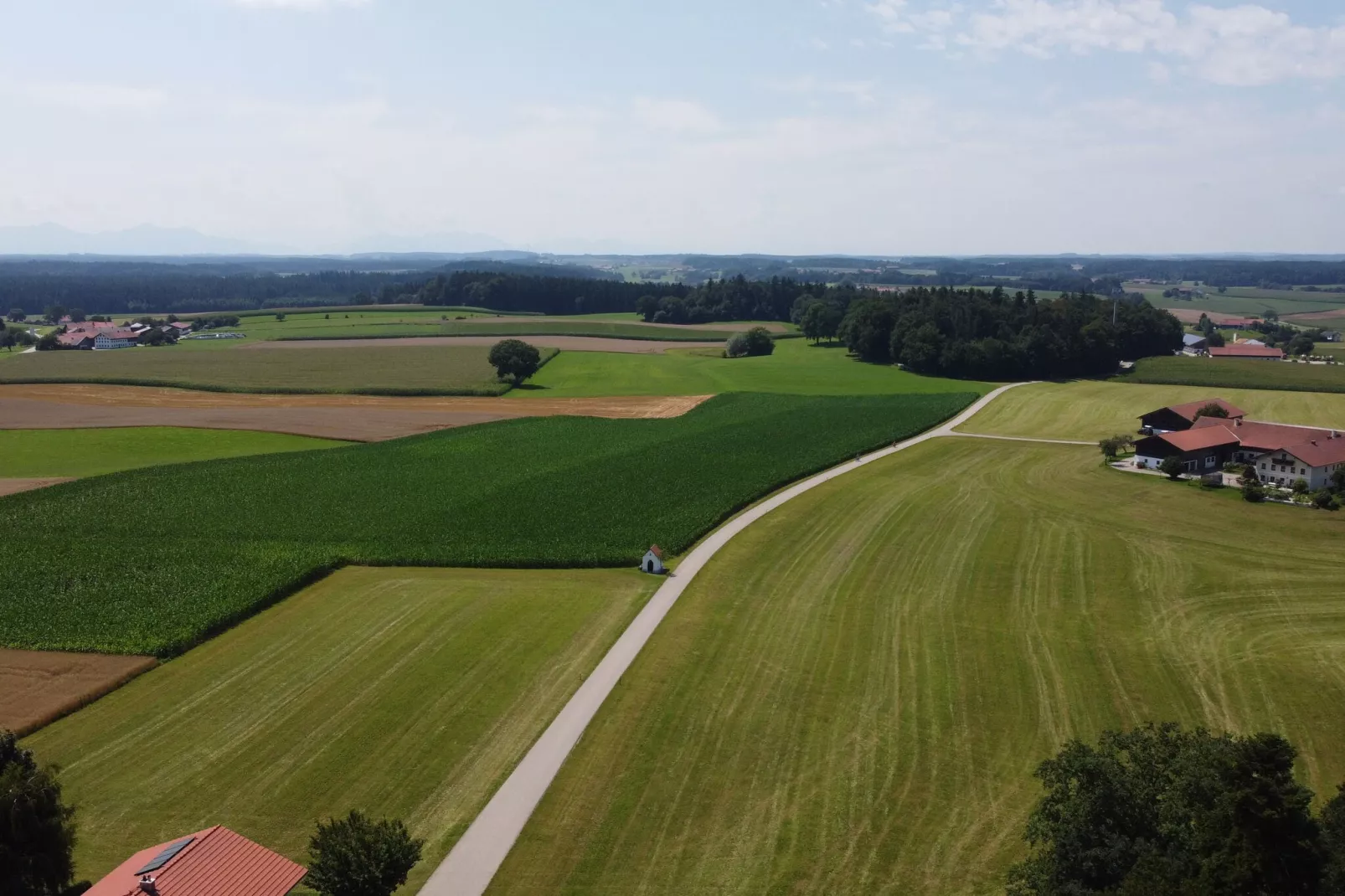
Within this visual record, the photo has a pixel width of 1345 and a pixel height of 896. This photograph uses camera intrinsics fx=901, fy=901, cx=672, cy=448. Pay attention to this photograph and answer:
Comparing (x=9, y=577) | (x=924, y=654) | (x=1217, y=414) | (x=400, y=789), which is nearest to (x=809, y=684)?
(x=924, y=654)

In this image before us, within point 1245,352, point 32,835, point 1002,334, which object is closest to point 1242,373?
point 1245,352

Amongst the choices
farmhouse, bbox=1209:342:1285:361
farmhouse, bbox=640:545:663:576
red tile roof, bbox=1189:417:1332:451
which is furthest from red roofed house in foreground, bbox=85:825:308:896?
farmhouse, bbox=1209:342:1285:361

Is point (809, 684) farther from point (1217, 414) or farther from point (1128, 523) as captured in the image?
point (1217, 414)

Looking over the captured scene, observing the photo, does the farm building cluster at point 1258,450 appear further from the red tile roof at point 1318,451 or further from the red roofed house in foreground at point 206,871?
the red roofed house in foreground at point 206,871

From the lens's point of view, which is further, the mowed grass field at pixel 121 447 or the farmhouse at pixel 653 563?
the mowed grass field at pixel 121 447

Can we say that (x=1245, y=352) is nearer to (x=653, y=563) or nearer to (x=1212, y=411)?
(x=1212, y=411)

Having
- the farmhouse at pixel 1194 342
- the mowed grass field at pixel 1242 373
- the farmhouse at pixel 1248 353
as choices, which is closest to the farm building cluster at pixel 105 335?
the mowed grass field at pixel 1242 373
